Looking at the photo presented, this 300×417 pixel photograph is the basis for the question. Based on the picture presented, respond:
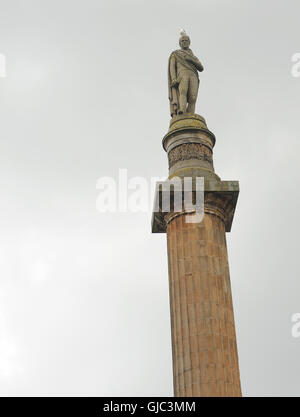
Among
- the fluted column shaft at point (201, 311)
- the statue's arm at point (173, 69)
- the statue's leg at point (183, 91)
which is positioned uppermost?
the statue's arm at point (173, 69)

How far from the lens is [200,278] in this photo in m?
19.3

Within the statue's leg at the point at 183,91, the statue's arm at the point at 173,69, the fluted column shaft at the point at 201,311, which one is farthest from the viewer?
the statue's arm at the point at 173,69

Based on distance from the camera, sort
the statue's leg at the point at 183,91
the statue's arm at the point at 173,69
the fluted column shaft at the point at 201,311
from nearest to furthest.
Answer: the fluted column shaft at the point at 201,311 → the statue's leg at the point at 183,91 → the statue's arm at the point at 173,69

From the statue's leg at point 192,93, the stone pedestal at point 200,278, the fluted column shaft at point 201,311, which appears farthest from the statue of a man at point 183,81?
the fluted column shaft at point 201,311

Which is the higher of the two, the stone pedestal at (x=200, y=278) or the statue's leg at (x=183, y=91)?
the statue's leg at (x=183, y=91)

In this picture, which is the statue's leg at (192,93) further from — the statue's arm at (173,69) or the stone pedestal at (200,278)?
the stone pedestal at (200,278)

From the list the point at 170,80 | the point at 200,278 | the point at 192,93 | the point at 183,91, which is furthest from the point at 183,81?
the point at 200,278

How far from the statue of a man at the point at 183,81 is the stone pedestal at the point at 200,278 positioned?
3.98 ft

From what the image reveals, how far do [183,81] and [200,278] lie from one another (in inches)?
301

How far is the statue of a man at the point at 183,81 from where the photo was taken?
77.2ft

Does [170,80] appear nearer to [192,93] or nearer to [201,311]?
[192,93]
